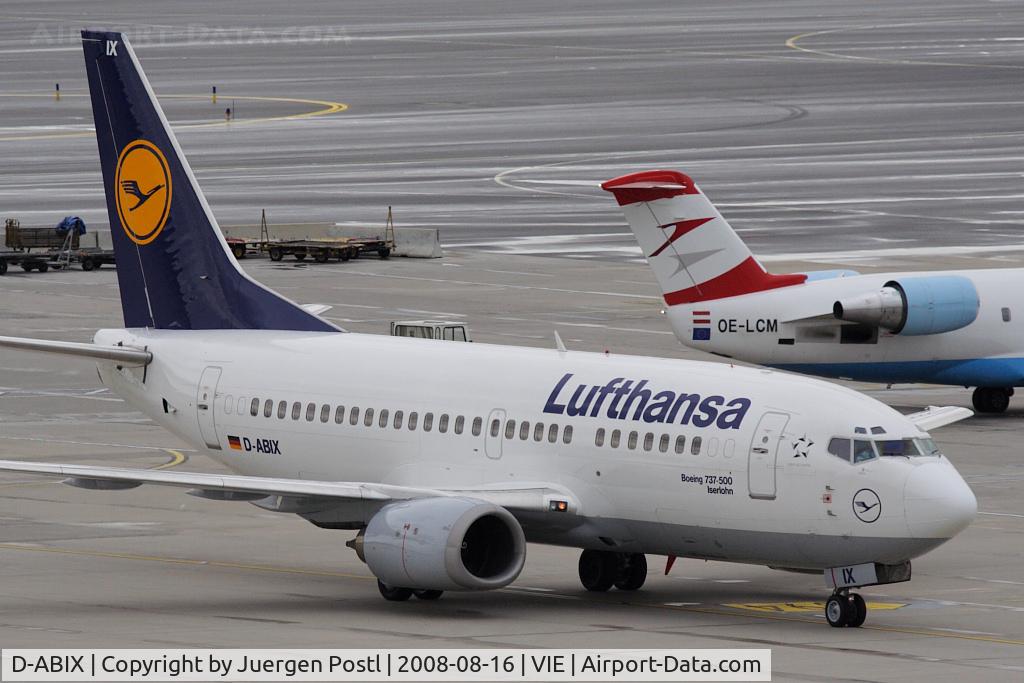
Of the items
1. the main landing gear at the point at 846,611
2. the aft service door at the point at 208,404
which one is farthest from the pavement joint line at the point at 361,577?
the aft service door at the point at 208,404

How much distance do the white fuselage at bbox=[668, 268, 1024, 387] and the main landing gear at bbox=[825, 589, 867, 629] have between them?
72.8ft

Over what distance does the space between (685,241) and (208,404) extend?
1792 centimetres

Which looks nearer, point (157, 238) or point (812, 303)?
point (157, 238)

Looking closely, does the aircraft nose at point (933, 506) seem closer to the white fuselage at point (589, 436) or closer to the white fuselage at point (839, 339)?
the white fuselage at point (589, 436)

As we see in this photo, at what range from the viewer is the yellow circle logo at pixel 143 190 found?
126 feet

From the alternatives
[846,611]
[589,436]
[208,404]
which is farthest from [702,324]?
[846,611]

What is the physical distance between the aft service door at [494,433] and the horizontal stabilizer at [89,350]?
7736 mm

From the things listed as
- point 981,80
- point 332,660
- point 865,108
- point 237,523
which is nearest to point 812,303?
point 237,523

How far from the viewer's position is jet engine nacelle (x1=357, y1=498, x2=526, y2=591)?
30.1 metres

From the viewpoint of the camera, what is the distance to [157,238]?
38.5 meters

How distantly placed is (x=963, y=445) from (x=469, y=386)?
19317 mm

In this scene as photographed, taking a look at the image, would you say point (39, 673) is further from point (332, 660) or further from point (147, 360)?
point (147, 360)

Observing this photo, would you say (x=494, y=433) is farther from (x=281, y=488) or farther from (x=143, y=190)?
(x=143, y=190)

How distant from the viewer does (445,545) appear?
3005 centimetres
